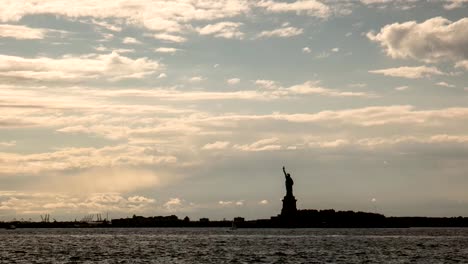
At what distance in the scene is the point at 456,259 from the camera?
8681 centimetres

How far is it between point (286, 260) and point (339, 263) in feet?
20.2

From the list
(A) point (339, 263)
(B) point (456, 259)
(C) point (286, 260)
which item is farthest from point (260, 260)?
(B) point (456, 259)

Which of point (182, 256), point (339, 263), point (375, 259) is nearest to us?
point (339, 263)

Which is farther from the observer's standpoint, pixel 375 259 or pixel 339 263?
pixel 375 259

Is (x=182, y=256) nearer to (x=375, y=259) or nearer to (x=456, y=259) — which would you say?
(x=375, y=259)

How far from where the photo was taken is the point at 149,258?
291ft

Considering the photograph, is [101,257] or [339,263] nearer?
[339,263]

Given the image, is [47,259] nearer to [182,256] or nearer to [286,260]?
[182,256]

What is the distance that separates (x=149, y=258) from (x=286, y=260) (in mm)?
15803

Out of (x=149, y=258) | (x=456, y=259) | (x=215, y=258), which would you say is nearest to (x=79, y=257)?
(x=149, y=258)

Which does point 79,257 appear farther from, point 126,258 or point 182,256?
point 182,256

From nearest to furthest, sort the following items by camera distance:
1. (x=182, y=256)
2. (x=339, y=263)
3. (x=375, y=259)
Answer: (x=339, y=263), (x=375, y=259), (x=182, y=256)

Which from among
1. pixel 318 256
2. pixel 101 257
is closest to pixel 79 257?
pixel 101 257

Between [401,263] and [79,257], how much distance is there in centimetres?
3647
